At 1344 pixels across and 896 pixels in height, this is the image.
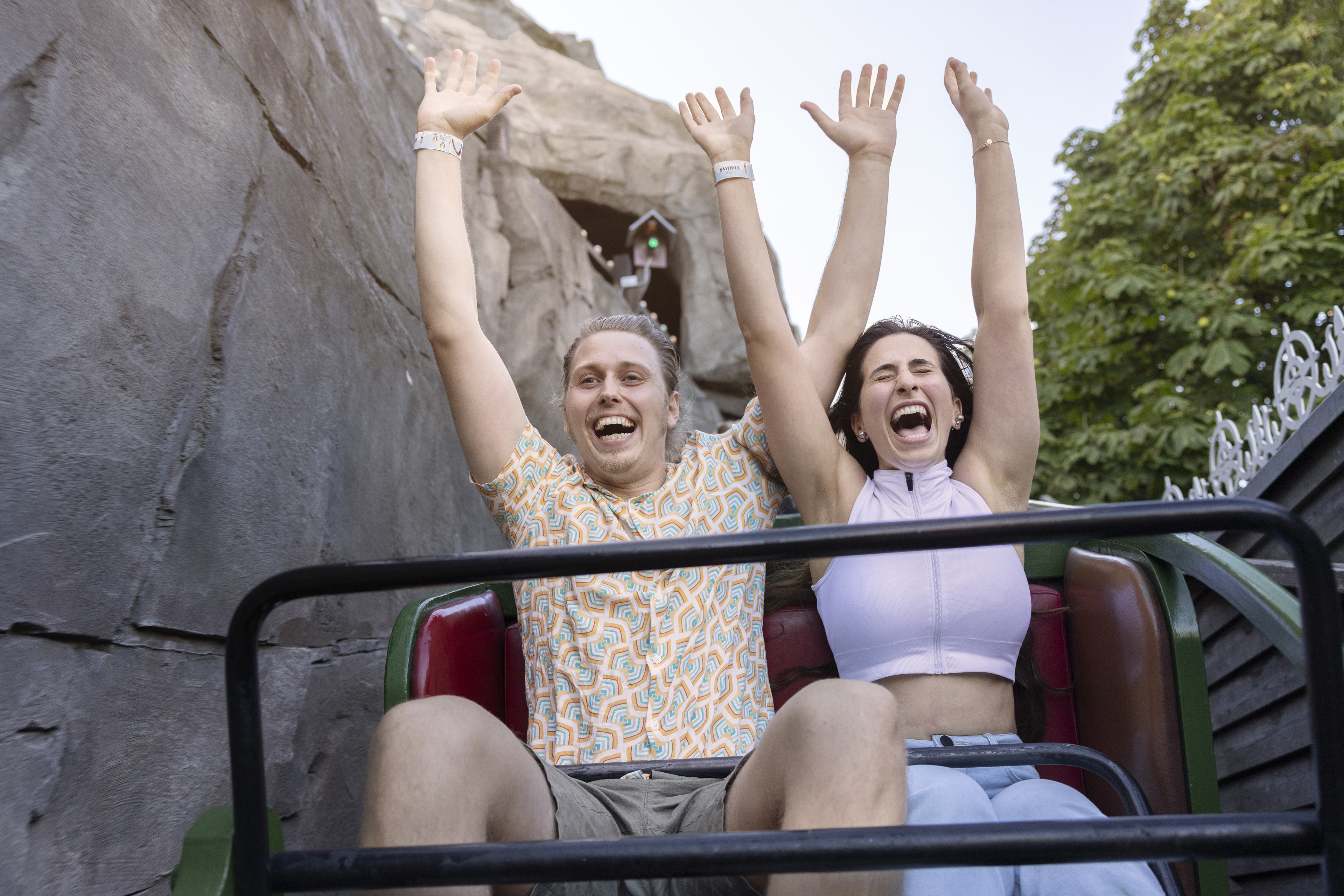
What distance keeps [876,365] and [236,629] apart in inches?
46.4

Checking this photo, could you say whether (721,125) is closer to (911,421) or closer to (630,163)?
(911,421)

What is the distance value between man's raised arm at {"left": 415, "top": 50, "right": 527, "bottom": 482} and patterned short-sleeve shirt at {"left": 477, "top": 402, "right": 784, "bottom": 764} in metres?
0.05

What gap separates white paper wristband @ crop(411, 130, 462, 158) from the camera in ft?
5.30

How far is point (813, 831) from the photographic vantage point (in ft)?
2.07

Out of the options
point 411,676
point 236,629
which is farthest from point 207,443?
point 236,629

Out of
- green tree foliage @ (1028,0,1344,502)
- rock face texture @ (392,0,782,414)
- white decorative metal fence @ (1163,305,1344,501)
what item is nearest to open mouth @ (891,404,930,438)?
white decorative metal fence @ (1163,305,1344,501)

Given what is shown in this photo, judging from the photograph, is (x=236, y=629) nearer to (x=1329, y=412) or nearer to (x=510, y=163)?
(x=1329, y=412)

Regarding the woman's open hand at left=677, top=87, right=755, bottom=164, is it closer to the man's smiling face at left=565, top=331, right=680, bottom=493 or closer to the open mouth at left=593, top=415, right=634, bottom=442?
the man's smiling face at left=565, top=331, right=680, bottom=493

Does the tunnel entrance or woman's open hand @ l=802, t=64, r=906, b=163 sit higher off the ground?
the tunnel entrance

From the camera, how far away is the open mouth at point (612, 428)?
1.59 metres

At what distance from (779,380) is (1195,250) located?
773cm

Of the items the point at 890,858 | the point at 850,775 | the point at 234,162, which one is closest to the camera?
the point at 890,858

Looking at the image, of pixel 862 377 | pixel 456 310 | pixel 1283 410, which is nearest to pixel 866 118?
pixel 862 377

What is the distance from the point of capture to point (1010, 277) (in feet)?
5.18
